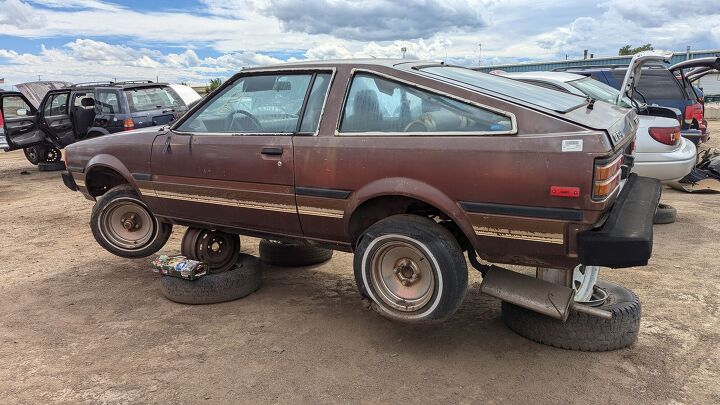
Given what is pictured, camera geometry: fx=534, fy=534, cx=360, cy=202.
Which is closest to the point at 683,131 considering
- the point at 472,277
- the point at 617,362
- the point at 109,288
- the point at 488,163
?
the point at 472,277

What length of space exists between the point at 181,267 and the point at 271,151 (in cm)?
131

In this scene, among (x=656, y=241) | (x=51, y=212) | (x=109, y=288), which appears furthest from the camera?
(x=51, y=212)

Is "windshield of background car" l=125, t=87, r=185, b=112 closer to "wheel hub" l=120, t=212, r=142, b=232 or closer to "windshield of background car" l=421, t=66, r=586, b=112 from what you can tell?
"wheel hub" l=120, t=212, r=142, b=232

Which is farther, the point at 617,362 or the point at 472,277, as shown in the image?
the point at 472,277

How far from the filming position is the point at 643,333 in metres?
3.55

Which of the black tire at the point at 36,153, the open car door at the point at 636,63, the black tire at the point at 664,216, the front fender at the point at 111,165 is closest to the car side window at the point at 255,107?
the front fender at the point at 111,165

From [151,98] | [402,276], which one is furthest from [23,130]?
[402,276]

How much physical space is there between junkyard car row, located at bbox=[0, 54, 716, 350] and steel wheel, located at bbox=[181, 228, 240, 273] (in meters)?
0.01

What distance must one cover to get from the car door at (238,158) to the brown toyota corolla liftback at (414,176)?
1cm

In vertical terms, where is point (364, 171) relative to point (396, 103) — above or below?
below

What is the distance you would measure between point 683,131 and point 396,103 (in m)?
6.88

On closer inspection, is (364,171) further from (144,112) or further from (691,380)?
(144,112)

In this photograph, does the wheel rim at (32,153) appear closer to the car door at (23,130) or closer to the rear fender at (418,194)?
the car door at (23,130)

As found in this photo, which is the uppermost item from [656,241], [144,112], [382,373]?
[144,112]
